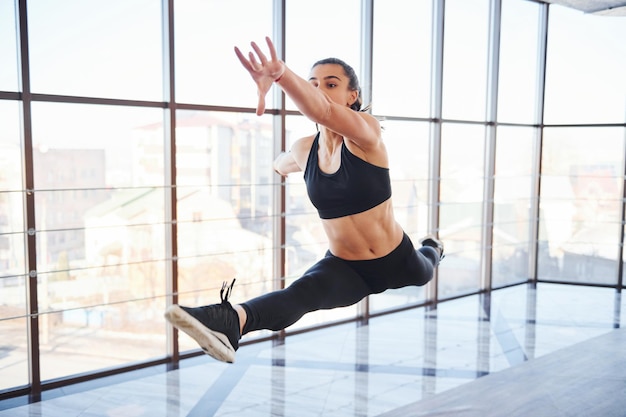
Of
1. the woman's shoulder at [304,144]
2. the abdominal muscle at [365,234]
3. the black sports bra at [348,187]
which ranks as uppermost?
the woman's shoulder at [304,144]

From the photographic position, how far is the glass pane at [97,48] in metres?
3.38

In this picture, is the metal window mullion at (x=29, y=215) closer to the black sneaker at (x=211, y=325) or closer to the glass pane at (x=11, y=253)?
the glass pane at (x=11, y=253)

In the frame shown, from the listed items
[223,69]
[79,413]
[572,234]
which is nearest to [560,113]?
[572,234]

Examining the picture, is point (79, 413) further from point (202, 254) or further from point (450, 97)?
point (450, 97)

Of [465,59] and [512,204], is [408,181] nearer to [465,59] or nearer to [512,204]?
[465,59]

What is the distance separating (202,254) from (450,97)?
2.65 meters

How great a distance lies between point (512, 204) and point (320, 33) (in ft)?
9.31

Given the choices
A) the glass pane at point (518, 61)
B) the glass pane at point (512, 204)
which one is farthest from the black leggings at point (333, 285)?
the glass pane at point (518, 61)

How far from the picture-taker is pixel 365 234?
6.77ft

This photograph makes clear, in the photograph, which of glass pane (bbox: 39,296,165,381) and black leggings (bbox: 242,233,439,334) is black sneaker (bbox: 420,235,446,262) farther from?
glass pane (bbox: 39,296,165,381)

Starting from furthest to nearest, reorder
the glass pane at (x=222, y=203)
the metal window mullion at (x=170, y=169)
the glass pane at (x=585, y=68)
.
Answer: the glass pane at (x=585, y=68)
the glass pane at (x=222, y=203)
the metal window mullion at (x=170, y=169)

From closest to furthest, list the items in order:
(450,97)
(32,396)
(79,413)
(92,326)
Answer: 1. (79,413)
2. (32,396)
3. (92,326)
4. (450,97)

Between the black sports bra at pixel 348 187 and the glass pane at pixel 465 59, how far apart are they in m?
3.55

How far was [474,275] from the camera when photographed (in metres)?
5.94
